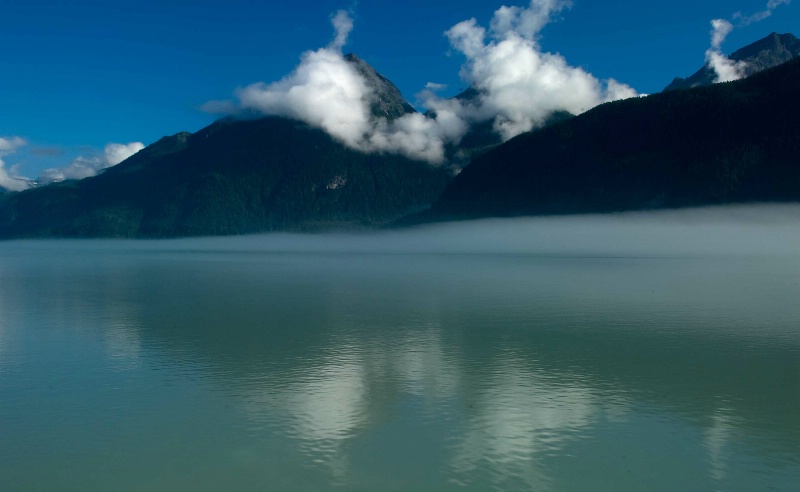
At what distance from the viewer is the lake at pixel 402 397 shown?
18.8 m

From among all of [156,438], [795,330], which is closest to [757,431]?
[156,438]

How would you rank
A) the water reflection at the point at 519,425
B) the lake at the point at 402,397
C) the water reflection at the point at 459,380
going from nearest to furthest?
the water reflection at the point at 519,425 → the lake at the point at 402,397 → the water reflection at the point at 459,380

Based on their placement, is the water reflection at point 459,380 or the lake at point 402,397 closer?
the lake at point 402,397

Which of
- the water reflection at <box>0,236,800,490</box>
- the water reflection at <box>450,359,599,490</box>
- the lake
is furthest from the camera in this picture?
the water reflection at <box>0,236,800,490</box>

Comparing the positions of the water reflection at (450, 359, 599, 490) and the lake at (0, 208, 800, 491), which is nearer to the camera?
the water reflection at (450, 359, 599, 490)

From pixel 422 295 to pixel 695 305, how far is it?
2403cm

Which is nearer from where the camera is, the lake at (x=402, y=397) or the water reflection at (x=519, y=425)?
the water reflection at (x=519, y=425)

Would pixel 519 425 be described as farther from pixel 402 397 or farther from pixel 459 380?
pixel 459 380

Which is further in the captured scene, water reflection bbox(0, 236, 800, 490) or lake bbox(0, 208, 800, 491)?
water reflection bbox(0, 236, 800, 490)

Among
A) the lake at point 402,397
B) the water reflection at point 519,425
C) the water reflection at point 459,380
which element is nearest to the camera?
the water reflection at point 519,425

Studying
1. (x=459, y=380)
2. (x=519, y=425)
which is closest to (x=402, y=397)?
(x=459, y=380)

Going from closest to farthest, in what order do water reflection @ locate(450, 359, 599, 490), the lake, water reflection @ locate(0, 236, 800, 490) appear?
water reflection @ locate(450, 359, 599, 490) < the lake < water reflection @ locate(0, 236, 800, 490)

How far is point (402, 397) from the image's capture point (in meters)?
26.0

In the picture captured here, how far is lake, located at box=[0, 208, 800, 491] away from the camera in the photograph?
739 inches
